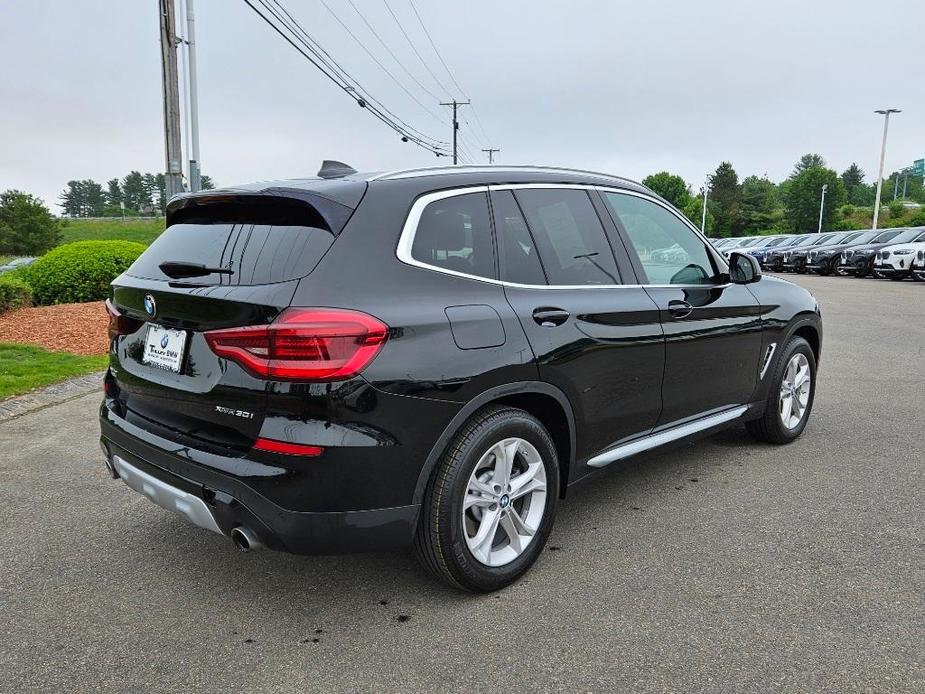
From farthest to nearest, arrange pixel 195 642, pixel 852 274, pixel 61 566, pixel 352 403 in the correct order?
pixel 852 274 → pixel 61 566 → pixel 195 642 → pixel 352 403

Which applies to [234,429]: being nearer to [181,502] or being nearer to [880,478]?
[181,502]

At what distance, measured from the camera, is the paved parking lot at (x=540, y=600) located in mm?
2500

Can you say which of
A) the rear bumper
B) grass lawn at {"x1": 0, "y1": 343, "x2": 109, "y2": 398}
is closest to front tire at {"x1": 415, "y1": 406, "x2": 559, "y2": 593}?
the rear bumper

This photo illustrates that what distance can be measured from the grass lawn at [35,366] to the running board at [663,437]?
214 inches

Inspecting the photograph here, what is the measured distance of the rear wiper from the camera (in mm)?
2785

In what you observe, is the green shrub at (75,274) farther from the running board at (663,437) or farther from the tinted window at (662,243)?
the running board at (663,437)

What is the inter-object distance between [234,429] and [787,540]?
2602mm

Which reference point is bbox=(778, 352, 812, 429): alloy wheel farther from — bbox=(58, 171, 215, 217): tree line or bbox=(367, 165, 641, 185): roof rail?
bbox=(58, 171, 215, 217): tree line

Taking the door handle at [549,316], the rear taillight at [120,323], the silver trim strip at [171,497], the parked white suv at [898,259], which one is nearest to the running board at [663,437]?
the door handle at [549,316]

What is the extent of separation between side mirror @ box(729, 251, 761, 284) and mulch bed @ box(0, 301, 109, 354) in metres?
7.21

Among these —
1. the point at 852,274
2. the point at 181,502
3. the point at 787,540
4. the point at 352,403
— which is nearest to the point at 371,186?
the point at 352,403

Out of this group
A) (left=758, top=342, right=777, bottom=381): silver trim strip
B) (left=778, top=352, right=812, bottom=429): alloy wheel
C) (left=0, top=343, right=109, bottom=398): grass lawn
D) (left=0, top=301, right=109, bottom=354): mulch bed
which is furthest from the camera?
(left=0, top=301, right=109, bottom=354): mulch bed

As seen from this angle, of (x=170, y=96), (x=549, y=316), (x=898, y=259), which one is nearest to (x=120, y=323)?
(x=549, y=316)

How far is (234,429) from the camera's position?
260cm
